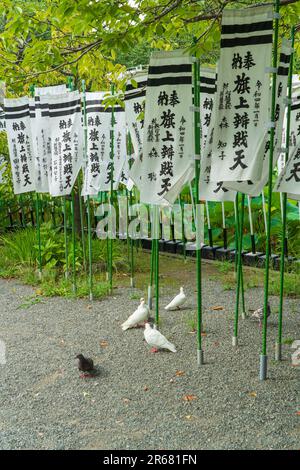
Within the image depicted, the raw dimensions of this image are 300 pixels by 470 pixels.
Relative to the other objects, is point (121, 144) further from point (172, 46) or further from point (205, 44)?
point (205, 44)

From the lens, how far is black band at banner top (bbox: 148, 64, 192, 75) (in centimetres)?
394

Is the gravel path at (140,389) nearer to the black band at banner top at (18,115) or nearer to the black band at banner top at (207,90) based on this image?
the black band at banner top at (207,90)

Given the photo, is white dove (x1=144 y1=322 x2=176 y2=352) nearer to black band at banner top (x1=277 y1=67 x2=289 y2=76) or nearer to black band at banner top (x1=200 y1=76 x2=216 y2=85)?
black band at banner top (x1=277 y1=67 x2=289 y2=76)

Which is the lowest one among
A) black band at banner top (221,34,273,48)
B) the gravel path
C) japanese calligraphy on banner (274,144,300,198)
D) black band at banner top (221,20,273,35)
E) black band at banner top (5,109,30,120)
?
the gravel path

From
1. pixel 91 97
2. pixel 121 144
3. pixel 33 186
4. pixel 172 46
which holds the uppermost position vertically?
pixel 172 46

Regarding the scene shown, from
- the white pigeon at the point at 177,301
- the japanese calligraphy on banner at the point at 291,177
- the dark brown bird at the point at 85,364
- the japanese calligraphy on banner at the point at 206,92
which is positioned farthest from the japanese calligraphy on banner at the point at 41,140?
the japanese calligraphy on banner at the point at 291,177

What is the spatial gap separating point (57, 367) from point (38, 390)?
1.36 ft

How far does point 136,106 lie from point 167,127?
57.9 inches

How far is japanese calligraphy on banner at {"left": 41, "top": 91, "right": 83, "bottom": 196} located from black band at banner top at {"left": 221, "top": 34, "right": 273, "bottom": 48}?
2711 millimetres

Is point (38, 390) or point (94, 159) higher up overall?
point (94, 159)

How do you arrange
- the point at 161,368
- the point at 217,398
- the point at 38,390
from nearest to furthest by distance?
the point at 217,398 → the point at 38,390 → the point at 161,368

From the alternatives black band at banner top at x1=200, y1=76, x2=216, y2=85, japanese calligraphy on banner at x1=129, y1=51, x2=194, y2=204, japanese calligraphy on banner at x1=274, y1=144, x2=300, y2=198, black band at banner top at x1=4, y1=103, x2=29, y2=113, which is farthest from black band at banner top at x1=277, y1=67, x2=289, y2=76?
black band at banner top at x1=4, y1=103, x2=29, y2=113

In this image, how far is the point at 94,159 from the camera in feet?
20.1

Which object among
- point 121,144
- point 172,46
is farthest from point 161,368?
point 172,46
